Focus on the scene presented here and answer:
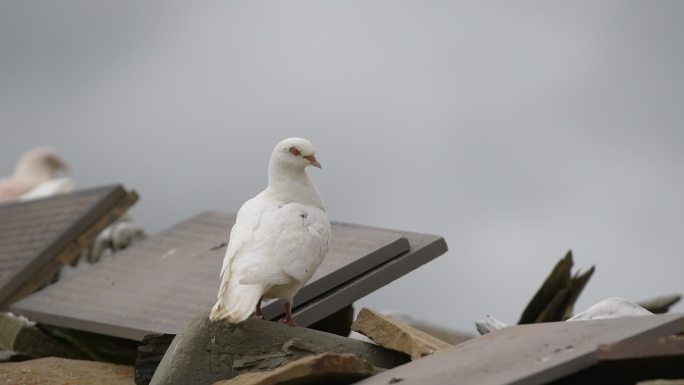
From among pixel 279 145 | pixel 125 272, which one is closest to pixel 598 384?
pixel 279 145

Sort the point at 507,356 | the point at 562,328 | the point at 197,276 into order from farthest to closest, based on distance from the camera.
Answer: the point at 197,276 → the point at 562,328 → the point at 507,356

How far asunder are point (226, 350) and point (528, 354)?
1.57 m

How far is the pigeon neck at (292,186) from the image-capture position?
7.02 meters

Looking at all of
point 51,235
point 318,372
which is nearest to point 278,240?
point 318,372

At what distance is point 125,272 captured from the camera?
31.9ft

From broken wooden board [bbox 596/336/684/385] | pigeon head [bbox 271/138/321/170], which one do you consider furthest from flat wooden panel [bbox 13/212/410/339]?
broken wooden board [bbox 596/336/684/385]

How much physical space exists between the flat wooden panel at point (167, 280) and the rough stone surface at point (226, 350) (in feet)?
2.54

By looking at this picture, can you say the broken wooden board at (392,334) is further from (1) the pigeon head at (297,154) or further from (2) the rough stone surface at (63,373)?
(2) the rough stone surface at (63,373)

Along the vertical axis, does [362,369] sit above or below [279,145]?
below

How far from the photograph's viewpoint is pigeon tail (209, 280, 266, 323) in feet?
20.4

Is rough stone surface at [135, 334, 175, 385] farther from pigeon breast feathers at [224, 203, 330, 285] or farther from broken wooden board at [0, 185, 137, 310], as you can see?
broken wooden board at [0, 185, 137, 310]

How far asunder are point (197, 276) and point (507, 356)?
137 inches

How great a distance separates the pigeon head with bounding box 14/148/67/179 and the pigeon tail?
14.3 meters

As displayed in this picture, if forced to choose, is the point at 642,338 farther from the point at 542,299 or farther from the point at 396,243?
the point at 542,299
